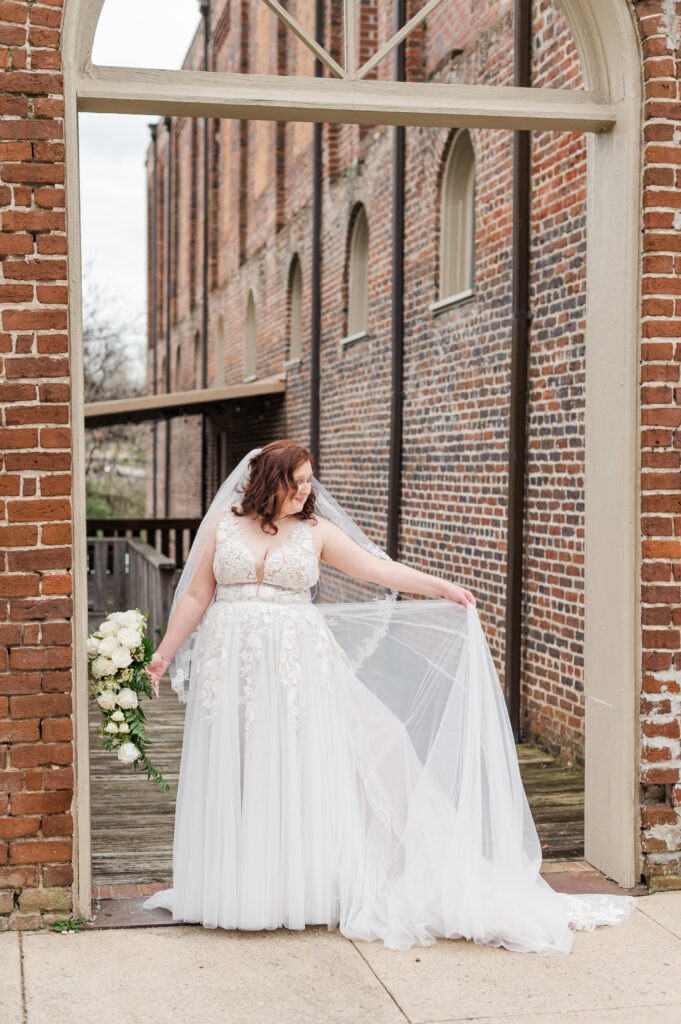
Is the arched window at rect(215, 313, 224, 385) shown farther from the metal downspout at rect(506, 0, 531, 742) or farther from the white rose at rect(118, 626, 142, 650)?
the white rose at rect(118, 626, 142, 650)

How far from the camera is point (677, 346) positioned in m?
4.85

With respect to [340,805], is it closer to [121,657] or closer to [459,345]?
[121,657]

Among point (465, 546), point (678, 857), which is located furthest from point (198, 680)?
point (465, 546)

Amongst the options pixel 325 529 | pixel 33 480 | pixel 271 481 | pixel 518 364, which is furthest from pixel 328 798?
pixel 518 364

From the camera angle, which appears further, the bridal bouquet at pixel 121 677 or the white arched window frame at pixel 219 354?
the white arched window frame at pixel 219 354

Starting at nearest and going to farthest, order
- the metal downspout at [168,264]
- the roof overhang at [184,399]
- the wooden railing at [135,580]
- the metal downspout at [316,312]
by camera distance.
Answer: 1. the wooden railing at [135,580]
2. the metal downspout at [316,312]
3. the roof overhang at [184,399]
4. the metal downspout at [168,264]

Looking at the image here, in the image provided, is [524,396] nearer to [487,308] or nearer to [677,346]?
[487,308]

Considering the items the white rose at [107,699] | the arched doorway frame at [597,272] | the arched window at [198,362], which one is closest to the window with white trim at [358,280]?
the arched doorway frame at [597,272]

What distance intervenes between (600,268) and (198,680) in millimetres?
2460

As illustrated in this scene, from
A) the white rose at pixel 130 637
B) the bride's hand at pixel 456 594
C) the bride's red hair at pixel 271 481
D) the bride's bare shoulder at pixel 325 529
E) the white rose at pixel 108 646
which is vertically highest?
the bride's red hair at pixel 271 481

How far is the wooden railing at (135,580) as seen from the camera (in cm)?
1136

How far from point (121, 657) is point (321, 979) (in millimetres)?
1393

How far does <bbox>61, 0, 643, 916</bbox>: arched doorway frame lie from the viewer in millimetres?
4527

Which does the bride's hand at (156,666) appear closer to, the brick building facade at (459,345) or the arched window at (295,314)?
the brick building facade at (459,345)
